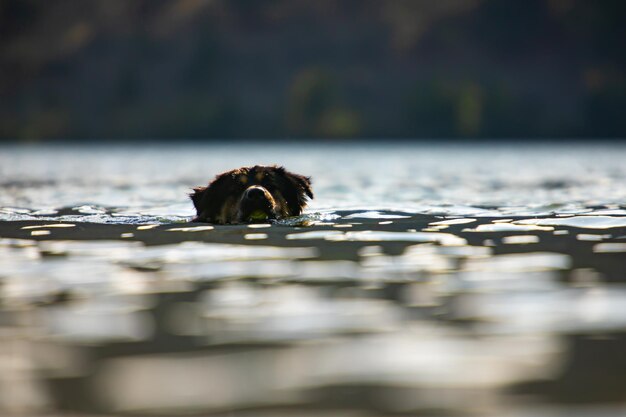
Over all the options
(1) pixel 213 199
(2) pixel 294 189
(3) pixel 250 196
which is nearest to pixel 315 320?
(3) pixel 250 196

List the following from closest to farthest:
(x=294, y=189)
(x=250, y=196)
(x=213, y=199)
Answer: (x=250, y=196), (x=213, y=199), (x=294, y=189)

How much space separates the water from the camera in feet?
14.0

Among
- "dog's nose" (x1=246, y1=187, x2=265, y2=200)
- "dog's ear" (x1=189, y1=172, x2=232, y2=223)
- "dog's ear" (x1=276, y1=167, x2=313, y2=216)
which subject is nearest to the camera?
"dog's nose" (x1=246, y1=187, x2=265, y2=200)

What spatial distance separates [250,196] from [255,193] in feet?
0.29

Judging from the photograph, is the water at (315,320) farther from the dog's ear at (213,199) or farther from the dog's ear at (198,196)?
the dog's ear at (198,196)

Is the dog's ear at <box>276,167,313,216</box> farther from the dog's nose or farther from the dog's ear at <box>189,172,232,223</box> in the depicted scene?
the dog's nose

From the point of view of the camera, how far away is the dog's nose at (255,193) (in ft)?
42.1

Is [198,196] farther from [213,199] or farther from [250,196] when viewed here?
[250,196]

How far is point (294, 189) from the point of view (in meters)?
14.2

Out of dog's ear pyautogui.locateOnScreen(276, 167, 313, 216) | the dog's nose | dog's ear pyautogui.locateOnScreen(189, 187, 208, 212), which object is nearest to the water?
the dog's nose

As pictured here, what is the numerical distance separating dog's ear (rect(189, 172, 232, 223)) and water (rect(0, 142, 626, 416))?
1121mm

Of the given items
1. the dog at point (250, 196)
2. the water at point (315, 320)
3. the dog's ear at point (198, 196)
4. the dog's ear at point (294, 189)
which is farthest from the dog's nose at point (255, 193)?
the dog's ear at point (198, 196)

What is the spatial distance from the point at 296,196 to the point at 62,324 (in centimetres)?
853

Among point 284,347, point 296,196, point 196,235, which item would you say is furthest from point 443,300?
point 296,196
